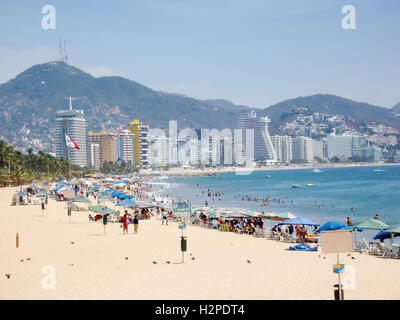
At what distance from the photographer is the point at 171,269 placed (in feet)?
42.0

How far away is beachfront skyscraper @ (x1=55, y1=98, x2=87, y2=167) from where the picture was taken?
171375 mm

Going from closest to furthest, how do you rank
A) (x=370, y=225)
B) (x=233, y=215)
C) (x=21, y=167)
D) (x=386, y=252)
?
1. (x=386, y=252)
2. (x=370, y=225)
3. (x=233, y=215)
4. (x=21, y=167)

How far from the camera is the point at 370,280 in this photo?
11336 millimetres

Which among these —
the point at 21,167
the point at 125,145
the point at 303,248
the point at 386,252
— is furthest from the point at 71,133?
the point at 386,252

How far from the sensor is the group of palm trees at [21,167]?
58.9m

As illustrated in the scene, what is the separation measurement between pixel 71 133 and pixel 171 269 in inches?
6581

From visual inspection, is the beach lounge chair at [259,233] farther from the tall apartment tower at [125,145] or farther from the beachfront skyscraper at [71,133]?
the tall apartment tower at [125,145]

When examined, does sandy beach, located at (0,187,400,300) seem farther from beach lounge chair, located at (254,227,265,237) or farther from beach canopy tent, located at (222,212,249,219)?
beach canopy tent, located at (222,212,249,219)

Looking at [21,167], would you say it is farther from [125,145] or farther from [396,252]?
[125,145]

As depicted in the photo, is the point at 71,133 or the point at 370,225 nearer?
the point at 370,225

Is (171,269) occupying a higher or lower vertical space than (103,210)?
lower

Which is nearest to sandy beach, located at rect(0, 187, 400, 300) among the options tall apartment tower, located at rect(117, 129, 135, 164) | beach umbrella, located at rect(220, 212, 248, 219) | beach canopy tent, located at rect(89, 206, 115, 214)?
beach canopy tent, located at rect(89, 206, 115, 214)

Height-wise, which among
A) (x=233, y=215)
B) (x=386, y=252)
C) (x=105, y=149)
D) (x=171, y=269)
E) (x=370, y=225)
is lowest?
(x=233, y=215)
